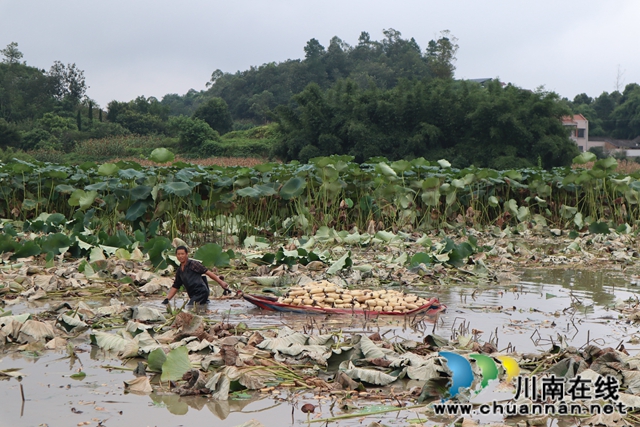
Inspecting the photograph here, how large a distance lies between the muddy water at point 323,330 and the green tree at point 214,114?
46.4 meters

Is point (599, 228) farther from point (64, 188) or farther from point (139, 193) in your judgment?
point (64, 188)

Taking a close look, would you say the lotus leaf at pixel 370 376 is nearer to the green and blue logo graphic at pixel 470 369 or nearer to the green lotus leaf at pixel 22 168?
the green and blue logo graphic at pixel 470 369

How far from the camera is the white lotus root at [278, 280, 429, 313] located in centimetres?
556

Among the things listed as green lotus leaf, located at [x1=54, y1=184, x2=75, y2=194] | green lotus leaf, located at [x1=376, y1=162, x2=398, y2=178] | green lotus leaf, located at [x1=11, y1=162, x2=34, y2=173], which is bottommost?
green lotus leaf, located at [x1=54, y1=184, x2=75, y2=194]

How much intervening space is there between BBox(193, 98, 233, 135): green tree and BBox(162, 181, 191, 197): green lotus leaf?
142ft

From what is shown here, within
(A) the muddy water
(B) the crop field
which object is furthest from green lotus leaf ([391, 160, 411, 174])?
(A) the muddy water

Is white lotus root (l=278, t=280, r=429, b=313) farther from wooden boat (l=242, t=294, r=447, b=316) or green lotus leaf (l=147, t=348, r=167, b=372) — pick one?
green lotus leaf (l=147, t=348, r=167, b=372)

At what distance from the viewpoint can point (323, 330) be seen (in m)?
5.09

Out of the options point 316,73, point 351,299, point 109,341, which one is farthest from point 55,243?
point 316,73

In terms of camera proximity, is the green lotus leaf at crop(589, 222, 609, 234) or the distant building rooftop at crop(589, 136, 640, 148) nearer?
the green lotus leaf at crop(589, 222, 609, 234)

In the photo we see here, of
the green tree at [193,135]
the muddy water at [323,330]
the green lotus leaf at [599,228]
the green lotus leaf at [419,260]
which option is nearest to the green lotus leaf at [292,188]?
the green lotus leaf at [419,260]

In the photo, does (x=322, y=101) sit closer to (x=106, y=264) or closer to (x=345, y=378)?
(x=106, y=264)

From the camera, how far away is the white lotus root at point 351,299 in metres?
5.56

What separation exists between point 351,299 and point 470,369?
1.94 metres
